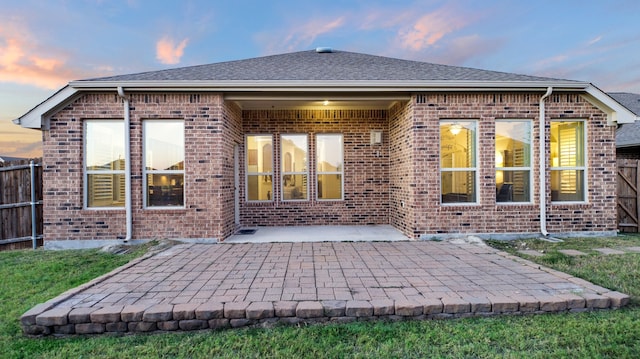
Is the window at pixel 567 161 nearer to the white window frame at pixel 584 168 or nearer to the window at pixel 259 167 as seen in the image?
the white window frame at pixel 584 168

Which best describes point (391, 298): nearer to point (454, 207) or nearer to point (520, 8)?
point (454, 207)

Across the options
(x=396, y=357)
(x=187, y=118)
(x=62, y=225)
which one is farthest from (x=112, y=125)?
(x=396, y=357)

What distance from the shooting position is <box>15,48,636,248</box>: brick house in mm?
6121

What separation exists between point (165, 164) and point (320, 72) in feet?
13.0

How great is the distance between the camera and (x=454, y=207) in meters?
6.41

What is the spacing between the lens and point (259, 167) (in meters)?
8.30

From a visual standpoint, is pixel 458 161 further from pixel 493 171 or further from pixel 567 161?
pixel 567 161

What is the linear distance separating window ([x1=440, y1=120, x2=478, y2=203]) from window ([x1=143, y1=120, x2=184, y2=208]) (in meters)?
5.68

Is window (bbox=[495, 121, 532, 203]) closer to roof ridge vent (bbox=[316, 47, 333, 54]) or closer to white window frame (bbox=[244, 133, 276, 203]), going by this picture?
white window frame (bbox=[244, 133, 276, 203])

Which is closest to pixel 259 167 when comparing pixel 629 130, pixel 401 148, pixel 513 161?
pixel 401 148

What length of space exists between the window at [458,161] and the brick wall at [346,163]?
75.1 inches

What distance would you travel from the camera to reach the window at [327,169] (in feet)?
27.1

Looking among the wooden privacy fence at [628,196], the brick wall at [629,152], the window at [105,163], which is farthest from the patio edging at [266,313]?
the brick wall at [629,152]

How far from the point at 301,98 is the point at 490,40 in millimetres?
9491
